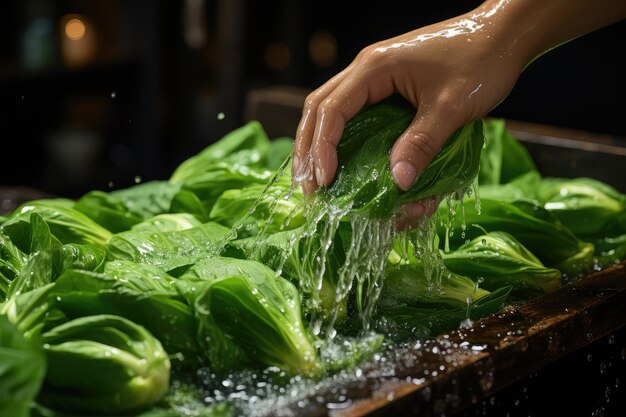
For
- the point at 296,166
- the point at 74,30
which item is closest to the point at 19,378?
the point at 296,166

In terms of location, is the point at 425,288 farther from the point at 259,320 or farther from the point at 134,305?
the point at 134,305

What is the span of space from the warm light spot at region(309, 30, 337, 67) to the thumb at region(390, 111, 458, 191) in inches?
156

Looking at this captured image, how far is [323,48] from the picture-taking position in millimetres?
5492

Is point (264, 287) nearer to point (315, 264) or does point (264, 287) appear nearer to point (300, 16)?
point (315, 264)

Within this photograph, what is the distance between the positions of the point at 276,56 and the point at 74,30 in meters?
1.35

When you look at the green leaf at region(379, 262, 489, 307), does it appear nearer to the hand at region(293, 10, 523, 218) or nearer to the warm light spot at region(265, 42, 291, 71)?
the hand at region(293, 10, 523, 218)

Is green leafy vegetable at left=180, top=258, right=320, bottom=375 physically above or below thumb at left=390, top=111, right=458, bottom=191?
below

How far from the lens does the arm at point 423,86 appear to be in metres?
1.53

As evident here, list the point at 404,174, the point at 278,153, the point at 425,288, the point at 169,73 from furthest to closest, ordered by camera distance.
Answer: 1. the point at 169,73
2. the point at 278,153
3. the point at 425,288
4. the point at 404,174

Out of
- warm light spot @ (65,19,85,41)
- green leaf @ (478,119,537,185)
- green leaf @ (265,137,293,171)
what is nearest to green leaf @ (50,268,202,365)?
green leaf @ (265,137,293,171)

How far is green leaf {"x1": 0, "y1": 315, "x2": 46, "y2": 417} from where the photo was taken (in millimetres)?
1058

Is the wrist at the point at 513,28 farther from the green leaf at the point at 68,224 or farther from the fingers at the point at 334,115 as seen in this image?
the green leaf at the point at 68,224

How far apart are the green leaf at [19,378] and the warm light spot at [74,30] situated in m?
4.17

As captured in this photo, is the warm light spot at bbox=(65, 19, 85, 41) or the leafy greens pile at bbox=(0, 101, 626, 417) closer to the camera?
the leafy greens pile at bbox=(0, 101, 626, 417)
